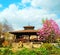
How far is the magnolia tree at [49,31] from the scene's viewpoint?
49219 millimetres

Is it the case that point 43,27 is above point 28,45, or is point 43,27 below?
above

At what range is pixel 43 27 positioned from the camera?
167ft

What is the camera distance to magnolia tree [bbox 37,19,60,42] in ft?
161

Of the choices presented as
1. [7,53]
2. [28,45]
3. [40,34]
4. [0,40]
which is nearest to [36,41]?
[40,34]

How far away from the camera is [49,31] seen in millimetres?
49312

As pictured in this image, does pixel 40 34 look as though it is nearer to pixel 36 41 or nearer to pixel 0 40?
pixel 36 41

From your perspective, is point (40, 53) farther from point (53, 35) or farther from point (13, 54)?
point (53, 35)

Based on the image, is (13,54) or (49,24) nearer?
(13,54)

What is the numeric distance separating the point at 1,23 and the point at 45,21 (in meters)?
38.4

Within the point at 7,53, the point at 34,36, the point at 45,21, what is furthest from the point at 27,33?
the point at 7,53

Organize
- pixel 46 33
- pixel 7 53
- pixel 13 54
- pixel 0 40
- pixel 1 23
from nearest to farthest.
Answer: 1. pixel 13 54
2. pixel 7 53
3. pixel 46 33
4. pixel 0 40
5. pixel 1 23

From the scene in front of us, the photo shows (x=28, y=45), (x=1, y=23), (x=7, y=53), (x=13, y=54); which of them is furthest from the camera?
(x=1, y=23)

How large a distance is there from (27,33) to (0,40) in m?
6.25

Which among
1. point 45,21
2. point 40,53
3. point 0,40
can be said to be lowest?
point 40,53
